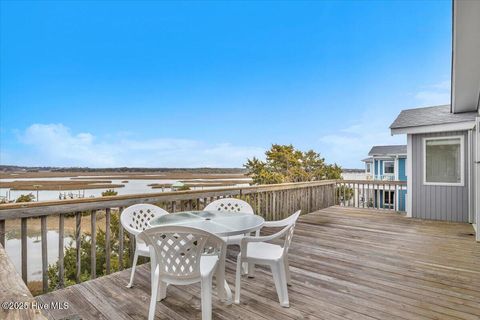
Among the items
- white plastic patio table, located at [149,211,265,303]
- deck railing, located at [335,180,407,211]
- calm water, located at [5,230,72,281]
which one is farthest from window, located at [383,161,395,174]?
calm water, located at [5,230,72,281]

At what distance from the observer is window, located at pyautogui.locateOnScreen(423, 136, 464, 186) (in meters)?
5.67

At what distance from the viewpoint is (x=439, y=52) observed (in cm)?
985

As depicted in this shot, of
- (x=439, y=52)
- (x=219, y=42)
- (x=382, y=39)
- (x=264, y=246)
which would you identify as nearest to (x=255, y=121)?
(x=219, y=42)

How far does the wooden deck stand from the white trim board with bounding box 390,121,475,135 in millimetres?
2671

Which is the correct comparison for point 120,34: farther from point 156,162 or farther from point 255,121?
point 156,162

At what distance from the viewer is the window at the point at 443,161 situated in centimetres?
567

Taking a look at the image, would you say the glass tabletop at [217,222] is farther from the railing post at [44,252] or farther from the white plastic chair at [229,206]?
the railing post at [44,252]

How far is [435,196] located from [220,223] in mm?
5893

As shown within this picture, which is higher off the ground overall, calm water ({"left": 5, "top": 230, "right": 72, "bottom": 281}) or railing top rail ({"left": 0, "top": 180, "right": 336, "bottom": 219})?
railing top rail ({"left": 0, "top": 180, "right": 336, "bottom": 219})

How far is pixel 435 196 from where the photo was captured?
5.88 metres

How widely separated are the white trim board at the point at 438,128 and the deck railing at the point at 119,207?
234cm

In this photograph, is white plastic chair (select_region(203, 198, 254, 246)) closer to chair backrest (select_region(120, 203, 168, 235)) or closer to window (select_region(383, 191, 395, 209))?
chair backrest (select_region(120, 203, 168, 235))

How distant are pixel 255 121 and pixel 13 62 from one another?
14.9 metres

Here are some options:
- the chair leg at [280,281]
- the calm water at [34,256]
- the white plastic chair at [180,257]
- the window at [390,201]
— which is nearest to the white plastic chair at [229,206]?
the chair leg at [280,281]
